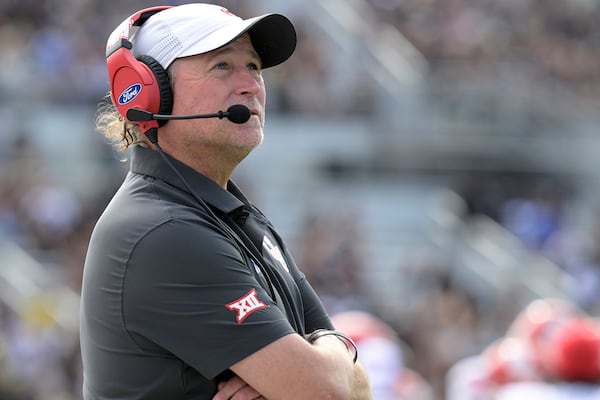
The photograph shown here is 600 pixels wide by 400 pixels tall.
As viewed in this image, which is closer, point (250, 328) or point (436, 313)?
point (250, 328)

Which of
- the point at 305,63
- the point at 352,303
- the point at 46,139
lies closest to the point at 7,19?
the point at 46,139

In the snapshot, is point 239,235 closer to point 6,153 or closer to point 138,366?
point 138,366

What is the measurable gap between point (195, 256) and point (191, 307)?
11 centimetres

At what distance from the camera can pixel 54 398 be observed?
32.4 feet

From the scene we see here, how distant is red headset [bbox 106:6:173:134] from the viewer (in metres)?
2.90

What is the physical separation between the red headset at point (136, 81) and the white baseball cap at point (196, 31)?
0.03 m

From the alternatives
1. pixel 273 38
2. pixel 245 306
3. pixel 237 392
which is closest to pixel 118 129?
pixel 273 38

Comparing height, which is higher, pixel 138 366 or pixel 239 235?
pixel 239 235

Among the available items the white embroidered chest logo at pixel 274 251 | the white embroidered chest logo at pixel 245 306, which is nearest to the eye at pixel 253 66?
the white embroidered chest logo at pixel 274 251

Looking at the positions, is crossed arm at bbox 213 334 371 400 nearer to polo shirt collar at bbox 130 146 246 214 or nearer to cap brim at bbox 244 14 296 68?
polo shirt collar at bbox 130 146 246 214

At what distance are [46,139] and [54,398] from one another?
191 inches

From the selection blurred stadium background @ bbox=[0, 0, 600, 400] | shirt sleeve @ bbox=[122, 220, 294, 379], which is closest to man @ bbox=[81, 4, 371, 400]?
shirt sleeve @ bbox=[122, 220, 294, 379]

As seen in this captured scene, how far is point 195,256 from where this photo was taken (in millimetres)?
2648

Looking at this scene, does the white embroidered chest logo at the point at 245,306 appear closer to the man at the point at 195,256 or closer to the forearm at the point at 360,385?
the man at the point at 195,256
